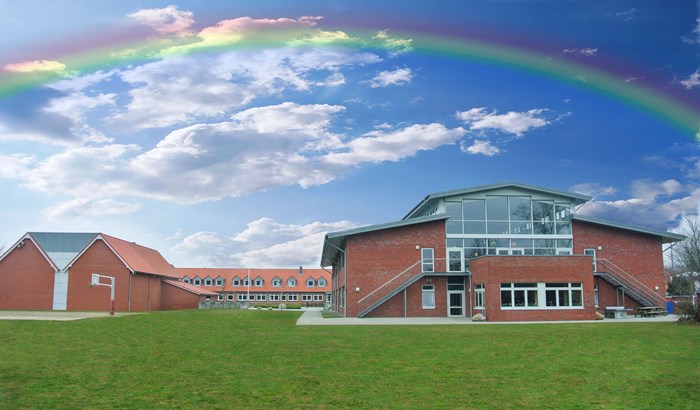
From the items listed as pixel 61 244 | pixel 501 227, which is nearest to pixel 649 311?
pixel 501 227

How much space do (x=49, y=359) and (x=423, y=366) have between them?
821 cm

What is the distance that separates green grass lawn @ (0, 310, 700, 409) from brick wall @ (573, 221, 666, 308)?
18.8 m

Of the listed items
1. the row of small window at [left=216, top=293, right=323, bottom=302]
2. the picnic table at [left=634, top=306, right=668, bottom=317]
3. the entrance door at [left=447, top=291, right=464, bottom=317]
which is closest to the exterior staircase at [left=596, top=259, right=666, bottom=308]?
the picnic table at [left=634, top=306, right=668, bottom=317]

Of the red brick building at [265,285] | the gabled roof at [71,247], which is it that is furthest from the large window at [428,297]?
the red brick building at [265,285]

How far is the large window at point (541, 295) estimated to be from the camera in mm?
31500

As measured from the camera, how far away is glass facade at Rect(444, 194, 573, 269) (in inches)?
1435

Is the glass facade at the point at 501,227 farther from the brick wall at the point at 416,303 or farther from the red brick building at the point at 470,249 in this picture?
the brick wall at the point at 416,303

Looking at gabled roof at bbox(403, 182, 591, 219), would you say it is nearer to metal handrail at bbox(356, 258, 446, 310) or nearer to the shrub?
metal handrail at bbox(356, 258, 446, 310)

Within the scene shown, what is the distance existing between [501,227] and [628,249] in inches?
348

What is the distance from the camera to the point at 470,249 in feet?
119

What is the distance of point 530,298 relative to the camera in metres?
31.6

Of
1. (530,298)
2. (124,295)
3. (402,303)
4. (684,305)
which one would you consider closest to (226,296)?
Answer: (124,295)

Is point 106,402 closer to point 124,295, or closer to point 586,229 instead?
point 586,229

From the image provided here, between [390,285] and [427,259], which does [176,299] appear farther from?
[427,259]
